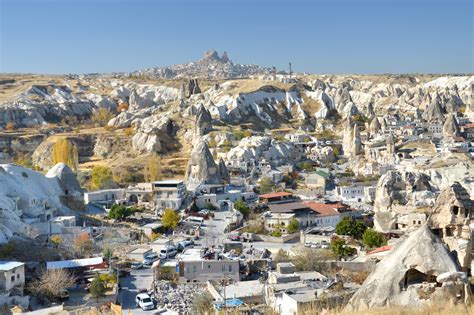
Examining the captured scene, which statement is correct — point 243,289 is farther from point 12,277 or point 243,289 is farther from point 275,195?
point 275,195

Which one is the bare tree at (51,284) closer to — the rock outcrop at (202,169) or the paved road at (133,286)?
the paved road at (133,286)

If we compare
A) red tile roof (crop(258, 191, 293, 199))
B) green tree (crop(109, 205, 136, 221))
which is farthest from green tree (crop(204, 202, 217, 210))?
green tree (crop(109, 205, 136, 221))

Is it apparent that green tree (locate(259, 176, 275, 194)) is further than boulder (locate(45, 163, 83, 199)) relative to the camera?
Yes

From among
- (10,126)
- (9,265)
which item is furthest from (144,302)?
(10,126)

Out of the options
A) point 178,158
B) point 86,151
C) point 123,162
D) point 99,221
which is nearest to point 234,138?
point 178,158

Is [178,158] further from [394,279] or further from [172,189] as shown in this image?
[394,279]

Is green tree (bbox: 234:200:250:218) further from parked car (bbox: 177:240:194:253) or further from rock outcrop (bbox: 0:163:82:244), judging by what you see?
rock outcrop (bbox: 0:163:82:244)

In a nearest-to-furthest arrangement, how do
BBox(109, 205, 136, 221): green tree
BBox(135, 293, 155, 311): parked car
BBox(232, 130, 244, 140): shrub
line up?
1. BBox(135, 293, 155, 311): parked car
2. BBox(109, 205, 136, 221): green tree
3. BBox(232, 130, 244, 140): shrub
